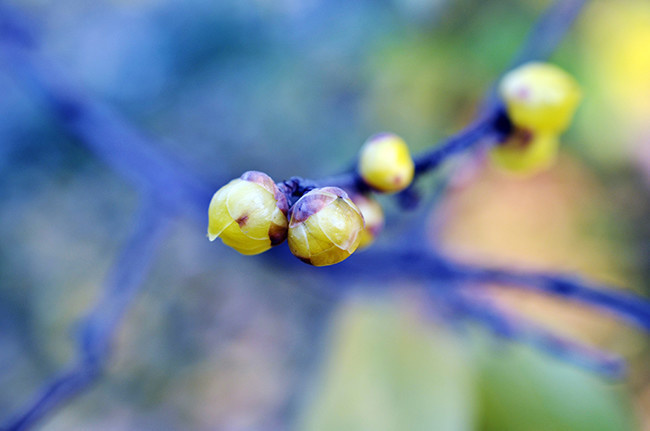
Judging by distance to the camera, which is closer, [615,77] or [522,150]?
[522,150]

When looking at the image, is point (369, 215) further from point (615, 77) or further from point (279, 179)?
point (615, 77)

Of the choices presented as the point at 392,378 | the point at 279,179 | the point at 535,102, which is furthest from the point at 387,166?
the point at 279,179

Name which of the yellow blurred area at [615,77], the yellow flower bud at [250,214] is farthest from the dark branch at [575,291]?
the yellow blurred area at [615,77]

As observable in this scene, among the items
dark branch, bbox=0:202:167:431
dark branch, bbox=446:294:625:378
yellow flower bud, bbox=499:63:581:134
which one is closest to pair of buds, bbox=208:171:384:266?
yellow flower bud, bbox=499:63:581:134

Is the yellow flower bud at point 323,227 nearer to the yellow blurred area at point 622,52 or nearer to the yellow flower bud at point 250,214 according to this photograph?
the yellow flower bud at point 250,214

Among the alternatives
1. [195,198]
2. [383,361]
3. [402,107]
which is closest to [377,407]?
[383,361]
